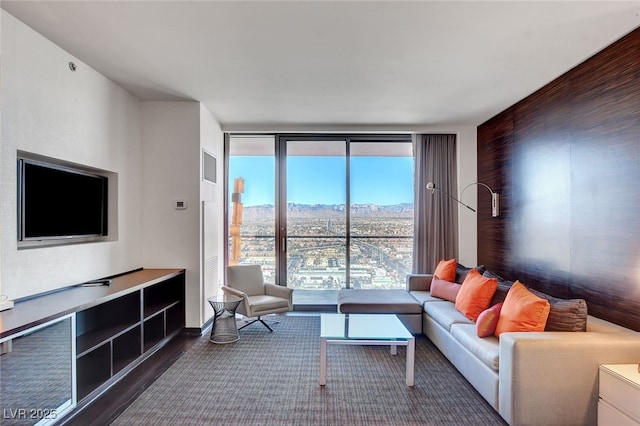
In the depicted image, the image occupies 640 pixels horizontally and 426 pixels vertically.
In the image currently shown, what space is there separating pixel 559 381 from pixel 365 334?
1.41m

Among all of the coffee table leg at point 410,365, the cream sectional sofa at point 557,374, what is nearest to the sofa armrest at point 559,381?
the cream sectional sofa at point 557,374

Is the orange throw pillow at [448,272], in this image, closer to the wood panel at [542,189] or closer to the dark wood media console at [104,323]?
the wood panel at [542,189]

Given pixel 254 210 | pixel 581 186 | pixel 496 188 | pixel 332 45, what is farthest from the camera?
pixel 254 210

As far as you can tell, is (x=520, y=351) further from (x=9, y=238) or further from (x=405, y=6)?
(x=9, y=238)

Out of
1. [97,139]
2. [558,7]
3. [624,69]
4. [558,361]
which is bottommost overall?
[558,361]

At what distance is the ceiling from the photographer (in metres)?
2.19

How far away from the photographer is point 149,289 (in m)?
3.78

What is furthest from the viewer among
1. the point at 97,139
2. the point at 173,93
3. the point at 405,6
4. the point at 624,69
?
the point at 173,93

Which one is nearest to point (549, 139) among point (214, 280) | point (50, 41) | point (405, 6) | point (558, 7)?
point (558, 7)

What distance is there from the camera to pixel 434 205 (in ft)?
16.4

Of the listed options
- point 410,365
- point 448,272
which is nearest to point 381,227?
point 448,272

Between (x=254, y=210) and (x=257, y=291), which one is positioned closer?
(x=257, y=291)

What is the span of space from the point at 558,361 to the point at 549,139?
219 cm

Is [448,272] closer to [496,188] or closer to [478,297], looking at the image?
[478,297]
